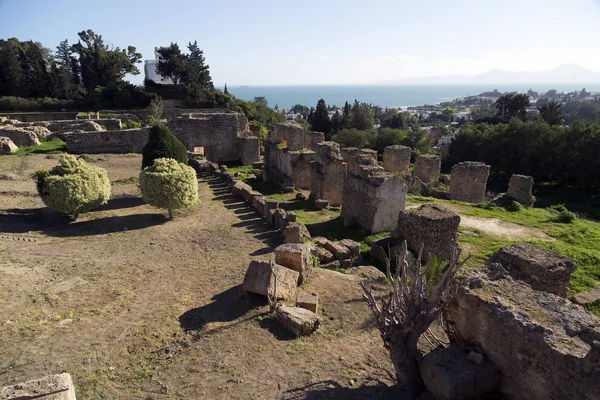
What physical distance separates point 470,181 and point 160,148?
14.9 metres

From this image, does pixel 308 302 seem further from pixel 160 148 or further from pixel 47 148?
pixel 47 148

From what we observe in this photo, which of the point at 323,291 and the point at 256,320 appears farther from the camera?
the point at 323,291

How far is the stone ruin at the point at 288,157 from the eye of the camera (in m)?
18.7

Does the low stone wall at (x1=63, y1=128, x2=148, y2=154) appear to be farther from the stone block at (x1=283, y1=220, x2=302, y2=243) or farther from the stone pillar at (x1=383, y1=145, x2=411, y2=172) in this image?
the stone block at (x1=283, y1=220, x2=302, y2=243)

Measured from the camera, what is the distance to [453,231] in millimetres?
10961

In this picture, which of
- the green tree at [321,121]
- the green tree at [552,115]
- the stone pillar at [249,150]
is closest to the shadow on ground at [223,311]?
the stone pillar at [249,150]

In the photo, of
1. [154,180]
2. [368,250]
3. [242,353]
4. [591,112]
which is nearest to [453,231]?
[368,250]

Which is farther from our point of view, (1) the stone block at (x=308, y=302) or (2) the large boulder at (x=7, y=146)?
(2) the large boulder at (x=7, y=146)

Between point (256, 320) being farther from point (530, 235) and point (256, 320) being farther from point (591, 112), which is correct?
point (591, 112)

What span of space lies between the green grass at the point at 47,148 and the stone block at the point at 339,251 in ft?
59.2

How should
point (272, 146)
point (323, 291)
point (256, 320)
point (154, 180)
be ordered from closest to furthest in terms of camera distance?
point (256, 320)
point (323, 291)
point (154, 180)
point (272, 146)

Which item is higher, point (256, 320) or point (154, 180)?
point (154, 180)

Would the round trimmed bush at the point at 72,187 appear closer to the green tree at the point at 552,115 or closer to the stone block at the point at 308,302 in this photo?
the stone block at the point at 308,302

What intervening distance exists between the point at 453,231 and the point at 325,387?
7037 millimetres
